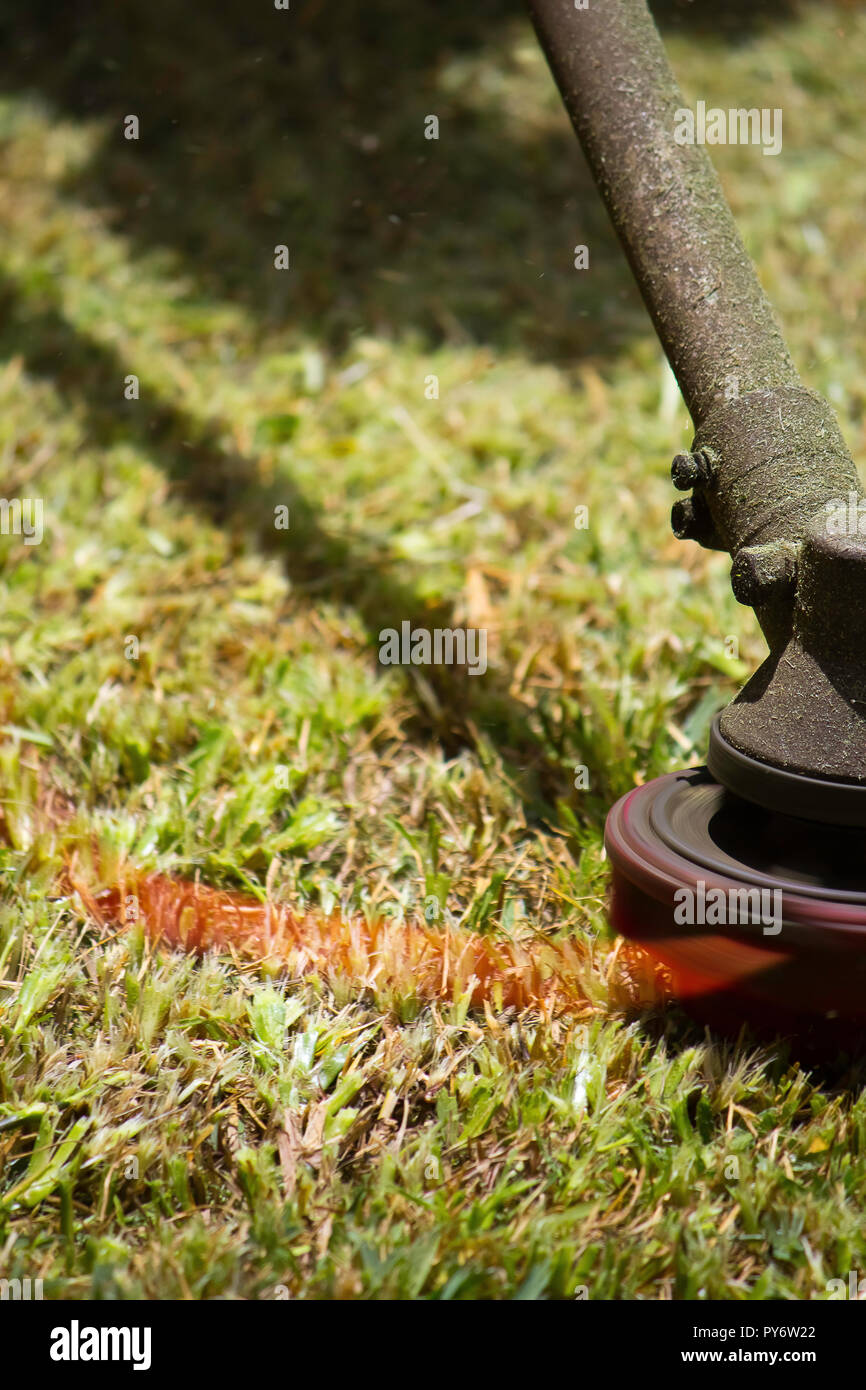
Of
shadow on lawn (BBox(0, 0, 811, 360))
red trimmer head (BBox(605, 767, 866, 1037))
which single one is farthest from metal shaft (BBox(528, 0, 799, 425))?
shadow on lawn (BBox(0, 0, 811, 360))

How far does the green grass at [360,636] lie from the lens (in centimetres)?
169

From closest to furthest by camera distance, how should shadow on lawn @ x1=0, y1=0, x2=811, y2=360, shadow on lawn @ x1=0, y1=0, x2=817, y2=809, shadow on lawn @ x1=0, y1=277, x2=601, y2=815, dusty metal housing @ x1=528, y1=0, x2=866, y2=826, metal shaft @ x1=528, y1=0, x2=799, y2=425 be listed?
dusty metal housing @ x1=528, y1=0, x2=866, y2=826 < metal shaft @ x1=528, y1=0, x2=799, y2=425 < shadow on lawn @ x1=0, y1=277, x2=601, y2=815 < shadow on lawn @ x1=0, y1=0, x2=817, y2=809 < shadow on lawn @ x1=0, y1=0, x2=811, y2=360

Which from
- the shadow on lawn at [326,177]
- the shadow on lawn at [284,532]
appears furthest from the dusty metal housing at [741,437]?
the shadow on lawn at [326,177]

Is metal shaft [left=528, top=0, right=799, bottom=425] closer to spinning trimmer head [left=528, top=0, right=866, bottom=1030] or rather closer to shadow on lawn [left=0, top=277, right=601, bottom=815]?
spinning trimmer head [left=528, top=0, right=866, bottom=1030]

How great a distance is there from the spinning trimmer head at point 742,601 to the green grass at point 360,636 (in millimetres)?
267

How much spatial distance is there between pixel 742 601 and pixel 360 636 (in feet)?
4.88

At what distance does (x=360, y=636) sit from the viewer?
3.21 m

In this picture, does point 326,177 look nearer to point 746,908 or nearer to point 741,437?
point 741,437

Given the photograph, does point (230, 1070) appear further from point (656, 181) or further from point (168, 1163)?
point (656, 181)

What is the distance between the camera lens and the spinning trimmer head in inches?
67.3

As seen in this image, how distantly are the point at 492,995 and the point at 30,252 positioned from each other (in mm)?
4207

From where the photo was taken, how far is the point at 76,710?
280 centimetres

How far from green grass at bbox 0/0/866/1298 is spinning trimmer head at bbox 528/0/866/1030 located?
0.88 ft

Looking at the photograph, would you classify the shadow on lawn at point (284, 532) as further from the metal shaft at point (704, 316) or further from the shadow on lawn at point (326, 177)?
the metal shaft at point (704, 316)
